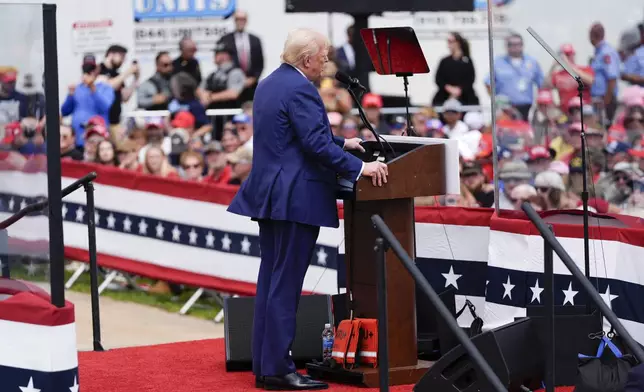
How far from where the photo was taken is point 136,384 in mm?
7887

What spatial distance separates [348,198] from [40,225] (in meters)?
1.80

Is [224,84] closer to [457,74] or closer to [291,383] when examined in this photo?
[457,74]

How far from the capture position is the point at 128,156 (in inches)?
561

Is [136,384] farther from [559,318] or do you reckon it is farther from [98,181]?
[98,181]

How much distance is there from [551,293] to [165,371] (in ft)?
8.58

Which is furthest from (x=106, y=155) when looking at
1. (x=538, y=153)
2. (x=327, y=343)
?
(x=327, y=343)

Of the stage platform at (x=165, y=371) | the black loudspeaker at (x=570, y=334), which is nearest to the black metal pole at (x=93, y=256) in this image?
the stage platform at (x=165, y=371)

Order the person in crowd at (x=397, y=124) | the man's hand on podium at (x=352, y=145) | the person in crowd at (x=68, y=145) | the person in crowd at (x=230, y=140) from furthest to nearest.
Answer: the person in crowd at (x=397, y=124) < the person in crowd at (x=68, y=145) < the person in crowd at (x=230, y=140) < the man's hand on podium at (x=352, y=145)

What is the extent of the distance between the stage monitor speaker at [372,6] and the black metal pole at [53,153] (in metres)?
6.10

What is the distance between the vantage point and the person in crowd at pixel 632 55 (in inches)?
561

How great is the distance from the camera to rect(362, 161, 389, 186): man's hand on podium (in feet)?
24.0

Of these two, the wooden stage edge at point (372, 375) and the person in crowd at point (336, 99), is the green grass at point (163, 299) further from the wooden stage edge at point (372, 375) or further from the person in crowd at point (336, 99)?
the wooden stage edge at point (372, 375)

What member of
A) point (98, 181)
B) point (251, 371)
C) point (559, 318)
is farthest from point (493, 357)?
point (98, 181)

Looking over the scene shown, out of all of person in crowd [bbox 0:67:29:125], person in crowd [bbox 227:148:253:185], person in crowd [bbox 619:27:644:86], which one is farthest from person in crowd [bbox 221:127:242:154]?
person in crowd [bbox 0:67:29:125]
